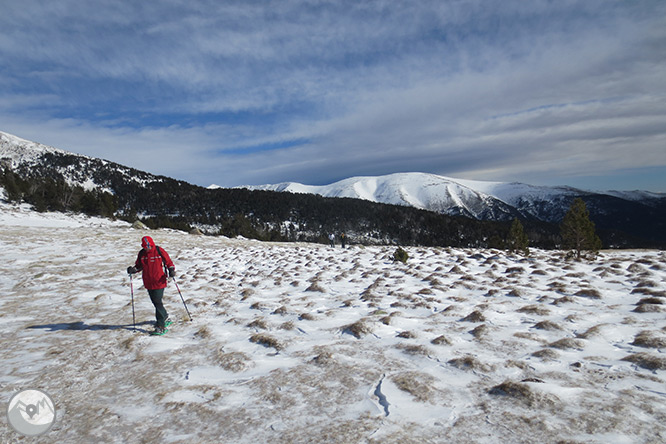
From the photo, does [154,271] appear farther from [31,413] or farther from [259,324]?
[31,413]

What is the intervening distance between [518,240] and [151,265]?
23.6 meters

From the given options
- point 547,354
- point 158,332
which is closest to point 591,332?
point 547,354

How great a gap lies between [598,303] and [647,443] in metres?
6.11

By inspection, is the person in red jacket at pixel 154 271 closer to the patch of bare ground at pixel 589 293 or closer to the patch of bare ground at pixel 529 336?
the patch of bare ground at pixel 529 336

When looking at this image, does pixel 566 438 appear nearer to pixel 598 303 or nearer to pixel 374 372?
pixel 374 372

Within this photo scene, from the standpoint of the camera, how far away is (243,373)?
5.21 m

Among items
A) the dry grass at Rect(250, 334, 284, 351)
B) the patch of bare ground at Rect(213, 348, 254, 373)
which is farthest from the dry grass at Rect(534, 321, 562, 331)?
the patch of bare ground at Rect(213, 348, 254, 373)

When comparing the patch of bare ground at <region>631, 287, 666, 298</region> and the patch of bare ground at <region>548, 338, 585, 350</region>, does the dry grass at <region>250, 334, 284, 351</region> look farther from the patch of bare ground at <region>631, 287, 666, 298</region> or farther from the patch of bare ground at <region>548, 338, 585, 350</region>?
the patch of bare ground at <region>631, 287, 666, 298</region>

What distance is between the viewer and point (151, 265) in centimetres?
804

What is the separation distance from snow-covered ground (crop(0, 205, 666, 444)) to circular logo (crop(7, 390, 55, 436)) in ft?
0.56

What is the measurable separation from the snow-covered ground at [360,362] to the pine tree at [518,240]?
1152 cm

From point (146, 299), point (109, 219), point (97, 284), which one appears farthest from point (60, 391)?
point (109, 219)

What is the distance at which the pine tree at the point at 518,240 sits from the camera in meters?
22.8

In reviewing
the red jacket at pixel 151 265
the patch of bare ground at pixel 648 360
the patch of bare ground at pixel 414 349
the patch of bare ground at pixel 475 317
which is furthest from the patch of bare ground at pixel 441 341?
the red jacket at pixel 151 265
